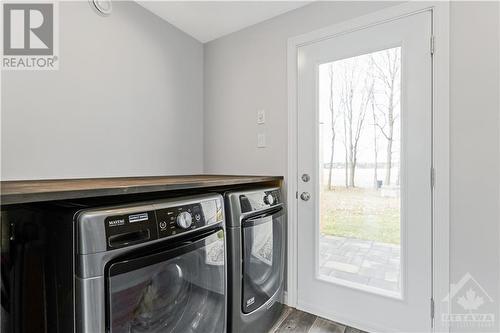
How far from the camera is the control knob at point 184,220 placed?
3.28 feet

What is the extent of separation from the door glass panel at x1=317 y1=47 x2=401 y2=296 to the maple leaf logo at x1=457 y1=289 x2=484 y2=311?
299 millimetres

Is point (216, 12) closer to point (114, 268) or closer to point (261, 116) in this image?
point (261, 116)

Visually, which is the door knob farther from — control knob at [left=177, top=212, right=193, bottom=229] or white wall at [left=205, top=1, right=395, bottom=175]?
control knob at [left=177, top=212, right=193, bottom=229]

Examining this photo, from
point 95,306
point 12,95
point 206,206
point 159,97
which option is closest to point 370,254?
point 206,206

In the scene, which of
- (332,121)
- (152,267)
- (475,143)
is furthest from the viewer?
(332,121)

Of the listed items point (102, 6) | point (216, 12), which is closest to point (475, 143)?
point (216, 12)

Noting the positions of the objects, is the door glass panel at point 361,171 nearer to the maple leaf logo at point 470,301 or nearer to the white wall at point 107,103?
the maple leaf logo at point 470,301

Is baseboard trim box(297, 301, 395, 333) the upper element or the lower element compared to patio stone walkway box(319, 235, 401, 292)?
lower

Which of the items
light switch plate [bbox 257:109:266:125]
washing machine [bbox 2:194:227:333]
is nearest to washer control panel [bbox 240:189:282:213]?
washing machine [bbox 2:194:227:333]

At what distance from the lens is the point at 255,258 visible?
1.50 m

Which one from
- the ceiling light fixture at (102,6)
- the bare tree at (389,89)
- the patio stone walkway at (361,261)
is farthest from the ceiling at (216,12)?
the patio stone walkway at (361,261)

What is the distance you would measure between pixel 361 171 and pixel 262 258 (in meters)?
0.87

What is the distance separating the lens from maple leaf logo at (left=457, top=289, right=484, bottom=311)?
50.7 inches

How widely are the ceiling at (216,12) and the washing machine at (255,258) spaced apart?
139 cm
